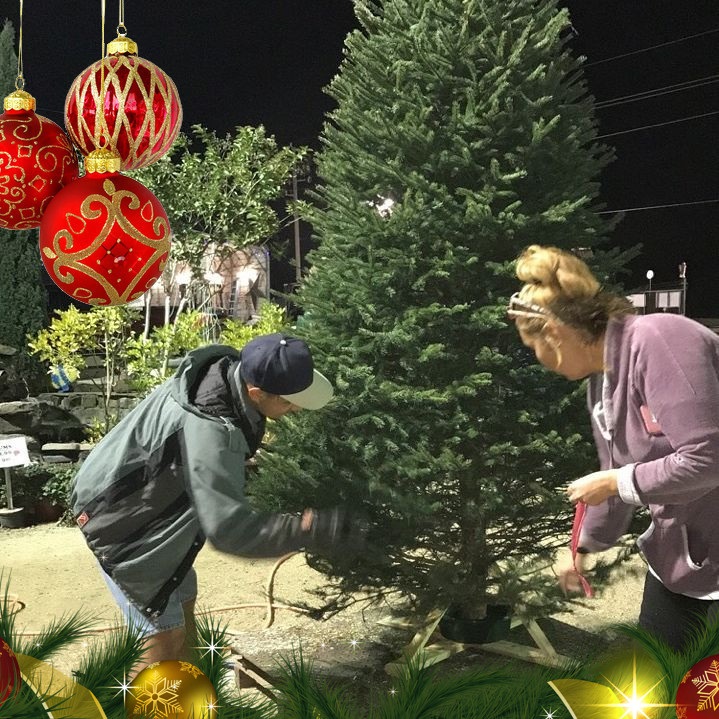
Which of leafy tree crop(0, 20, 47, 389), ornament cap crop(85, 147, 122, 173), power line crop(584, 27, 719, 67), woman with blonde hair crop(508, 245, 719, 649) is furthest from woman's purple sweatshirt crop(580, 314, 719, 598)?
leafy tree crop(0, 20, 47, 389)

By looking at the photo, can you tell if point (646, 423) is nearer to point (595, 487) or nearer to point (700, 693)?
point (595, 487)

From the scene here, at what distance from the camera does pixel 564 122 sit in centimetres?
195

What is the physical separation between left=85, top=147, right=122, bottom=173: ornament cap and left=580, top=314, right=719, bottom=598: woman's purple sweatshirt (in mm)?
1058

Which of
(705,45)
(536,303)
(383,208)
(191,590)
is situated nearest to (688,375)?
(536,303)

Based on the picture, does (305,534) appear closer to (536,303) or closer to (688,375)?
(536,303)

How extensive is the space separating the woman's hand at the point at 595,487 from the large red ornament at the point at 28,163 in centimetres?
130

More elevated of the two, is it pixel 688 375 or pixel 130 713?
pixel 688 375

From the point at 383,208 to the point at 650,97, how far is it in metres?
2.08

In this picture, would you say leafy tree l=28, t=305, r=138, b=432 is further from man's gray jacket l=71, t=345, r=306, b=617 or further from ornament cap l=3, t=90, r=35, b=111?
man's gray jacket l=71, t=345, r=306, b=617

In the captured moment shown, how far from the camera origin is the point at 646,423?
1.31m

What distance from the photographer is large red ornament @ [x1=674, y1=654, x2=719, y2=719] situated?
784 millimetres

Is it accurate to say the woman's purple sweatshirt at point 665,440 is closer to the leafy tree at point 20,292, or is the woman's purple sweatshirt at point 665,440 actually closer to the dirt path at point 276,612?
the dirt path at point 276,612

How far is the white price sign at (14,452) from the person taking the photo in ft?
15.5

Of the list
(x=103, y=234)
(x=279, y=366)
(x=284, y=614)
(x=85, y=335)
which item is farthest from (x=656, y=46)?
(x=85, y=335)
